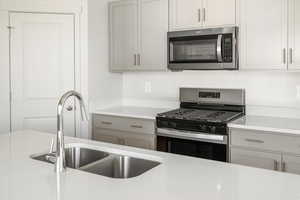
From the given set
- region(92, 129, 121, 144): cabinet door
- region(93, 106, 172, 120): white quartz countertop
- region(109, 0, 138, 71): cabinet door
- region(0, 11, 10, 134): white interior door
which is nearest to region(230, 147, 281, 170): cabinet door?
region(93, 106, 172, 120): white quartz countertop

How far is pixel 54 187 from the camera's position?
1.36 metres

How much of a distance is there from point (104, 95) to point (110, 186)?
2609mm

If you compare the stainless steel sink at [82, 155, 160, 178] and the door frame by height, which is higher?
the door frame

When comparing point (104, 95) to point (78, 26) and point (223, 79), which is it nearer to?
point (78, 26)

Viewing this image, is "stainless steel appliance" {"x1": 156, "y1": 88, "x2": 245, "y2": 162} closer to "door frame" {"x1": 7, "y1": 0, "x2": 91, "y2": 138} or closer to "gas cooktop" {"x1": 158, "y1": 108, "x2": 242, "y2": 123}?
"gas cooktop" {"x1": 158, "y1": 108, "x2": 242, "y2": 123}

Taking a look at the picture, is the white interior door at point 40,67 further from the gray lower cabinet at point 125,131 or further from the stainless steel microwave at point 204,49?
the stainless steel microwave at point 204,49

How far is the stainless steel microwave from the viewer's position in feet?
9.71

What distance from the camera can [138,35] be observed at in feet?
11.8

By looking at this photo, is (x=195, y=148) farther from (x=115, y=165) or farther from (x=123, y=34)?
(x=123, y=34)

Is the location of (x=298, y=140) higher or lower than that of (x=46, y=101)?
lower

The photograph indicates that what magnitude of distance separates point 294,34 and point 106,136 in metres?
2.19

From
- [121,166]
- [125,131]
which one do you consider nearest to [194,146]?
[125,131]

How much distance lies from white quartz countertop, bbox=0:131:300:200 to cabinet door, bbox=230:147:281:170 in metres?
1.10

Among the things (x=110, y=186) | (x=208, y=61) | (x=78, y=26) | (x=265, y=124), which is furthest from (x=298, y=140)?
(x=78, y=26)
